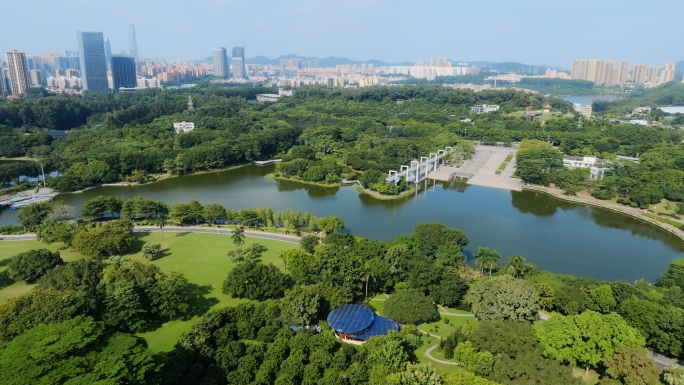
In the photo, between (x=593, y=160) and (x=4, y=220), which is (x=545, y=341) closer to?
(x=4, y=220)

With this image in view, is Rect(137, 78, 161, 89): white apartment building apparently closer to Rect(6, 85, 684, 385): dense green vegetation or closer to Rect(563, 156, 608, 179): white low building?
Rect(6, 85, 684, 385): dense green vegetation

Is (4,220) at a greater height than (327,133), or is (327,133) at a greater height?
(327,133)

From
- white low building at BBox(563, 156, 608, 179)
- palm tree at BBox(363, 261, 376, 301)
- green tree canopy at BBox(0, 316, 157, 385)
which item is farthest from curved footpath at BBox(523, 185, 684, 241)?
green tree canopy at BBox(0, 316, 157, 385)

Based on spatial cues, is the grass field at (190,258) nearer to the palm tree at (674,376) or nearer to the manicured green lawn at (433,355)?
the manicured green lawn at (433,355)

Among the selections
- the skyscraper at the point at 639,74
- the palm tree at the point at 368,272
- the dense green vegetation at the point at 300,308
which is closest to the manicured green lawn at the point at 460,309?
the dense green vegetation at the point at 300,308

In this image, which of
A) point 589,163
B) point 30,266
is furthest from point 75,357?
point 589,163

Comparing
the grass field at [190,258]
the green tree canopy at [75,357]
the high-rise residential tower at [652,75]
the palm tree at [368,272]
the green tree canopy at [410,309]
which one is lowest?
the grass field at [190,258]

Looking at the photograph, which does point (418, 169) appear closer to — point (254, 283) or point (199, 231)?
point (199, 231)

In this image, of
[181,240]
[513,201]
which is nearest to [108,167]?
[181,240]

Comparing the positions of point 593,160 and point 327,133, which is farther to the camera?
point 327,133
